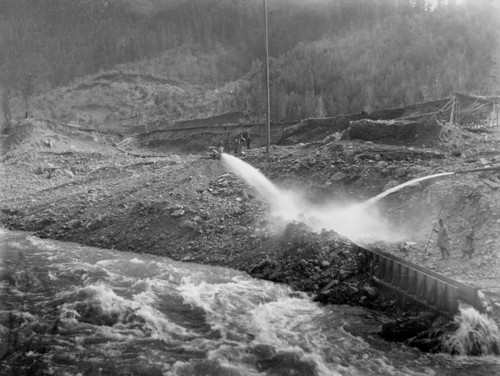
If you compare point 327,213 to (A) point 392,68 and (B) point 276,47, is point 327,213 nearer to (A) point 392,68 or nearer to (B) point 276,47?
(A) point 392,68

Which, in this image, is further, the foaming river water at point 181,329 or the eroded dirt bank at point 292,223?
the eroded dirt bank at point 292,223

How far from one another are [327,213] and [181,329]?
8228mm

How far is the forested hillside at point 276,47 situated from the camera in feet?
154

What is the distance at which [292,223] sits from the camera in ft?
42.2

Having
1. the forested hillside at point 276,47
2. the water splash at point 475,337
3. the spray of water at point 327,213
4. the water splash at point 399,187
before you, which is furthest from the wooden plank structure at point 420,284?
the forested hillside at point 276,47

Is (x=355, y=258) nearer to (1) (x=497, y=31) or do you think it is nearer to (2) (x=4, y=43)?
(1) (x=497, y=31)

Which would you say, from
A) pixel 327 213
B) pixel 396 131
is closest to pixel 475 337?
pixel 327 213

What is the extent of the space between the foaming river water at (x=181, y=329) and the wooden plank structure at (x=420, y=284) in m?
0.98

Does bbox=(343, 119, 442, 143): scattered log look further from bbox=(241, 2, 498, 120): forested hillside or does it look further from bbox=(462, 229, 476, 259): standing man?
bbox=(241, 2, 498, 120): forested hillside

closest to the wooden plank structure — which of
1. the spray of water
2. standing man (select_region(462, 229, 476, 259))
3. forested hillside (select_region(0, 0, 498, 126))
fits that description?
standing man (select_region(462, 229, 476, 259))

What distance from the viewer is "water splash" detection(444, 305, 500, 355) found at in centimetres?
788

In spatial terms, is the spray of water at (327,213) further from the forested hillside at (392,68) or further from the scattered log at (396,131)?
the forested hillside at (392,68)

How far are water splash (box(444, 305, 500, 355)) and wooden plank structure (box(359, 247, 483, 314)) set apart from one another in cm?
32

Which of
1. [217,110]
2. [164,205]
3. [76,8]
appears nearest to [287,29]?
[217,110]
